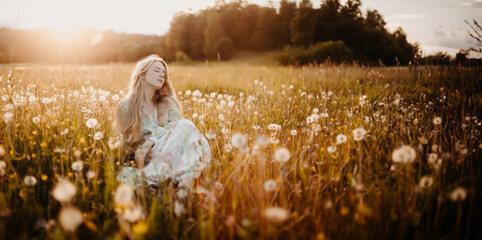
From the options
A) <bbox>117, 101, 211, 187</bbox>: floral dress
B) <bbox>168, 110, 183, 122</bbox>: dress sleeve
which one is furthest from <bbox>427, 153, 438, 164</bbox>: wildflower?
<bbox>168, 110, 183, 122</bbox>: dress sleeve

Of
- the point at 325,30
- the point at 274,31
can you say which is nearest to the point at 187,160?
the point at 325,30

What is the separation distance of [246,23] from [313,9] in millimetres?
13291

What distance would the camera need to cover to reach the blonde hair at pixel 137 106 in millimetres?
2963

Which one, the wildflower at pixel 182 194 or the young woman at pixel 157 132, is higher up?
the young woman at pixel 157 132

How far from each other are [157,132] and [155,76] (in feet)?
2.34

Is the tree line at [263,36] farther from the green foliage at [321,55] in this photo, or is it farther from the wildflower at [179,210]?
the wildflower at [179,210]

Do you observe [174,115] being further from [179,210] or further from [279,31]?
[279,31]

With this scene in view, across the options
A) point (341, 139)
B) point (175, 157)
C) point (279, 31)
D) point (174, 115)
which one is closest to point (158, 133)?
point (174, 115)

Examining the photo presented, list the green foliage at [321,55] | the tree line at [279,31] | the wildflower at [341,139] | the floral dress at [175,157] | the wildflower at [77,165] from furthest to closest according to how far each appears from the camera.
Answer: the tree line at [279,31] → the green foliage at [321,55] → the floral dress at [175,157] → the wildflower at [341,139] → the wildflower at [77,165]

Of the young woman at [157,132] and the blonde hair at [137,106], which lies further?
the blonde hair at [137,106]

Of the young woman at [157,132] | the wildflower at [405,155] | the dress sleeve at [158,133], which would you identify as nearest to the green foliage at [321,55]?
the young woman at [157,132]

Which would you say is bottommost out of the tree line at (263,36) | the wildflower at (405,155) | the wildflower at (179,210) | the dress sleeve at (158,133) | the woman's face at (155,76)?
the wildflower at (179,210)

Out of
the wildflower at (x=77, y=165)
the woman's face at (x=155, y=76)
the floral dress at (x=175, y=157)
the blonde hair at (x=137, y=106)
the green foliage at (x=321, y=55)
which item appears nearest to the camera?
the wildflower at (x=77, y=165)

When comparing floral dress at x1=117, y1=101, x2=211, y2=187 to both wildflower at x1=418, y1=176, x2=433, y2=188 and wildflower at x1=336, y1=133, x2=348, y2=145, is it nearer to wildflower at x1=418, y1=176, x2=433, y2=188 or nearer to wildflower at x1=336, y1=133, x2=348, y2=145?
wildflower at x1=336, y1=133, x2=348, y2=145
